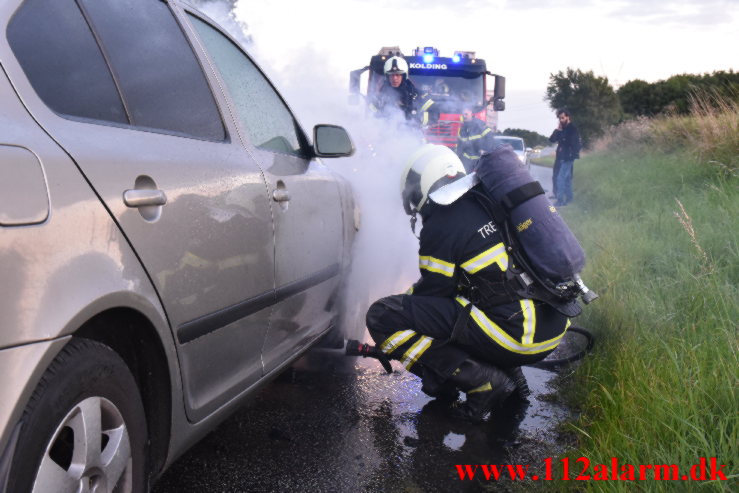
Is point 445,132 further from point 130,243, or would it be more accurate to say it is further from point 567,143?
point 130,243

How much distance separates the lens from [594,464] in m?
2.62

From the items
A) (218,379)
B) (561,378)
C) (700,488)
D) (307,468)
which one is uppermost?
(218,379)

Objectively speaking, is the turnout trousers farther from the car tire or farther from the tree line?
the tree line

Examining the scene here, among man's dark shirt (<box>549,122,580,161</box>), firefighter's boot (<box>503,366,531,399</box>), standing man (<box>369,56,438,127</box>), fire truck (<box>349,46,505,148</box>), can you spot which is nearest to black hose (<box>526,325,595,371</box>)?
firefighter's boot (<box>503,366,531,399</box>)

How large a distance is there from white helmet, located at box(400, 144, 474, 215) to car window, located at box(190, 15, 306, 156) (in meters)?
0.65

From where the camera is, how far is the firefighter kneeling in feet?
11.0

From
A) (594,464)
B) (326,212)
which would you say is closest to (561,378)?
(594,464)

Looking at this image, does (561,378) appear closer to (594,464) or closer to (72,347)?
(594,464)

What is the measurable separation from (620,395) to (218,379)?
1836mm

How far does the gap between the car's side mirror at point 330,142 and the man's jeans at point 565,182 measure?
33.9ft

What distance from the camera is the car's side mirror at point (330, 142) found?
3.30m

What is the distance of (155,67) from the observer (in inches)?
91.7

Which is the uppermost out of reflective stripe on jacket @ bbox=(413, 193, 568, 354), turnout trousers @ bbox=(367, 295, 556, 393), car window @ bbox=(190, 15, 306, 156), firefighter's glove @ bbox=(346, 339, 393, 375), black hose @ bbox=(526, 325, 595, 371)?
car window @ bbox=(190, 15, 306, 156)

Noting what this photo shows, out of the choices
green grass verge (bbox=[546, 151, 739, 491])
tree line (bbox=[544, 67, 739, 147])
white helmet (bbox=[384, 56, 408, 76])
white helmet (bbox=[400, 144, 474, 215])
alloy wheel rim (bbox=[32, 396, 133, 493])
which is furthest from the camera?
tree line (bbox=[544, 67, 739, 147])
